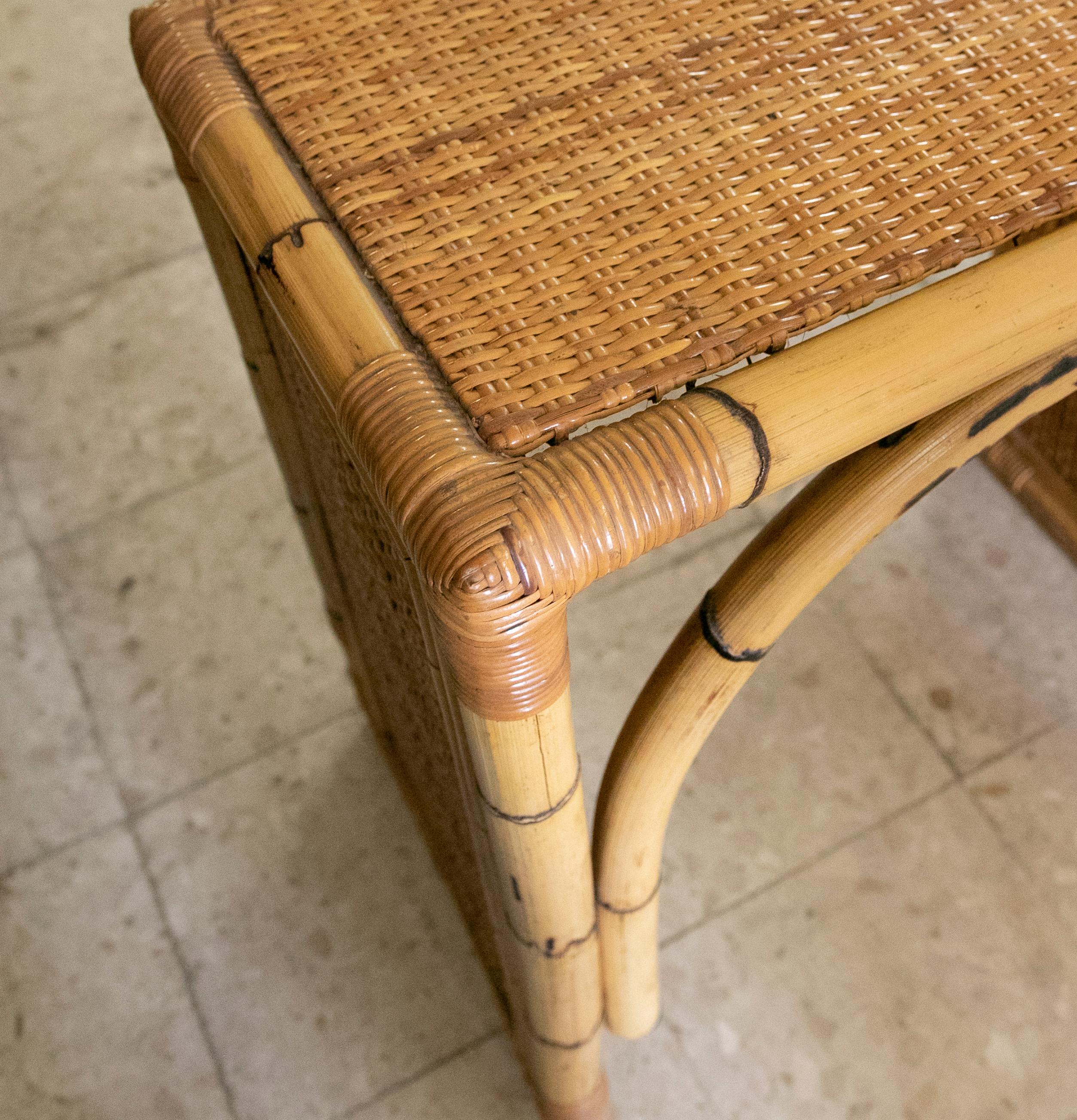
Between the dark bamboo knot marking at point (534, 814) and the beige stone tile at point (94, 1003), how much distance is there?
0.68 metres

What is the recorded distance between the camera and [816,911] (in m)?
1.16

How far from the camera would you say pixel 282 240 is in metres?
0.56

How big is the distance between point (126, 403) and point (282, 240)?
1.09m

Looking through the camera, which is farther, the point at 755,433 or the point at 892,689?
the point at 892,689

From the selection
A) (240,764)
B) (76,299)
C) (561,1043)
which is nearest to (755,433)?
(561,1043)

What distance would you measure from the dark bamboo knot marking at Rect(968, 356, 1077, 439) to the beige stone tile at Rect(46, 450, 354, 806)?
86 centimetres

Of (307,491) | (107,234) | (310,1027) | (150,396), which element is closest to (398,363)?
(307,491)

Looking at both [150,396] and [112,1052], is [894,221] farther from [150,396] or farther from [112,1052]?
[150,396]

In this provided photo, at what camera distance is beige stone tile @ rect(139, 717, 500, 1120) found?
111 cm

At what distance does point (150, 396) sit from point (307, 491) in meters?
0.75

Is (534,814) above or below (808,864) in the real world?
above

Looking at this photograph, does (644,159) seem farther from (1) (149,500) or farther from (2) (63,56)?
(2) (63,56)

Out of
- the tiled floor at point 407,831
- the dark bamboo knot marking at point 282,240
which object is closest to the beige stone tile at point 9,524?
the tiled floor at point 407,831

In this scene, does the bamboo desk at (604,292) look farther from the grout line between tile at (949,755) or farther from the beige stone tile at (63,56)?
the beige stone tile at (63,56)
